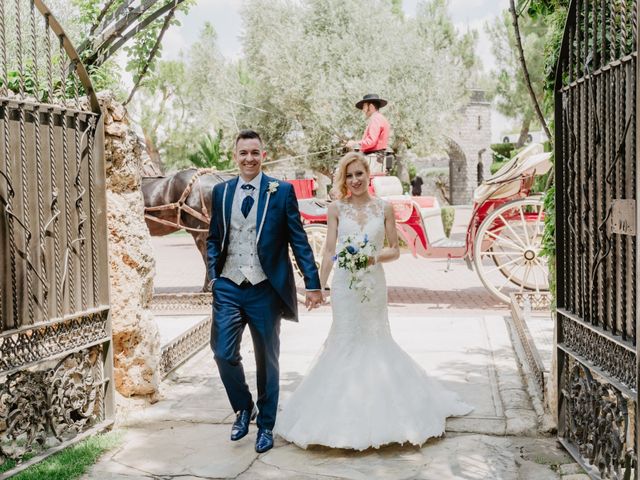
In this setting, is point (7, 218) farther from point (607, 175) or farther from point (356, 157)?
point (607, 175)

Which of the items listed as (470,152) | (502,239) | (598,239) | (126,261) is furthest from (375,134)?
(470,152)

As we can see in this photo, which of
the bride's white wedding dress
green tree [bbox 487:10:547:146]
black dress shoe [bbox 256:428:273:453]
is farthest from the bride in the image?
green tree [bbox 487:10:547:146]

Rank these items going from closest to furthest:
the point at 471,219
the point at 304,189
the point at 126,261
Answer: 1. the point at 126,261
2. the point at 471,219
3. the point at 304,189

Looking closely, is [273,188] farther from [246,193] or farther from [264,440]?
A: [264,440]

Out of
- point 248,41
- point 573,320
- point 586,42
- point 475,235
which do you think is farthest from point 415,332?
point 248,41

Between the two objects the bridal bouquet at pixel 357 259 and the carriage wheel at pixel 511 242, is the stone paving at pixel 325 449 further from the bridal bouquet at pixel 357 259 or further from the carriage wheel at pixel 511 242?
the carriage wheel at pixel 511 242

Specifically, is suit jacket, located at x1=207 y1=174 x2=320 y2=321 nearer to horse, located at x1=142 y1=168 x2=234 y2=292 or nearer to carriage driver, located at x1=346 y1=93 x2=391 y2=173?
carriage driver, located at x1=346 y1=93 x2=391 y2=173

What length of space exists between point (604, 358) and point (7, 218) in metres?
3.40

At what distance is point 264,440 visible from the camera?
454 centimetres

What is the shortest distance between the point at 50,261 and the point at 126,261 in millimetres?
1022

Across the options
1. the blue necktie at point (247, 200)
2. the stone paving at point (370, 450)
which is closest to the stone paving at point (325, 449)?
the stone paving at point (370, 450)

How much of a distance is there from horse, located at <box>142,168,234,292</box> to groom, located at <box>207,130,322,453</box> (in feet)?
20.1

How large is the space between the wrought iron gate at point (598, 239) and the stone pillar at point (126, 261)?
10.1ft

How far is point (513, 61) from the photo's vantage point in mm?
35875
